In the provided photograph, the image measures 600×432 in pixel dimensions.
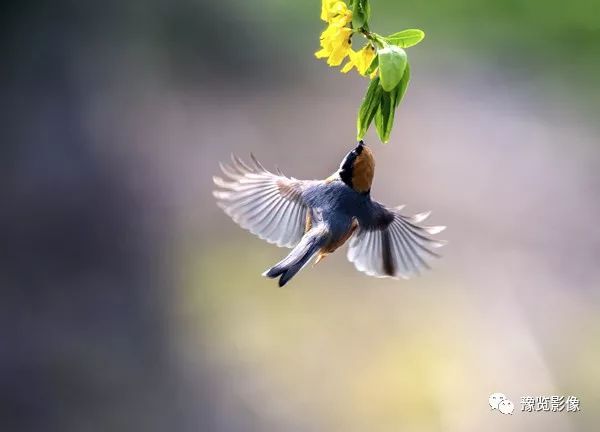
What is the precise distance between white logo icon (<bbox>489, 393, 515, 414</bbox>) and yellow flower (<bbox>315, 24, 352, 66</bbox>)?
1.78 metres

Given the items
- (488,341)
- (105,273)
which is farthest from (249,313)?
(488,341)

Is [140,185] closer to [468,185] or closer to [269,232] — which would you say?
[468,185]

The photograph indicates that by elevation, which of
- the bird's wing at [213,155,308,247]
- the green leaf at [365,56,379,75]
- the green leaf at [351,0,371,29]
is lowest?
the bird's wing at [213,155,308,247]

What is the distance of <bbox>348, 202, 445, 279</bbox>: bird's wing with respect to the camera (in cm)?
112

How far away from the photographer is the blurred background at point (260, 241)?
2.52 m

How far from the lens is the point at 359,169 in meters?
0.99

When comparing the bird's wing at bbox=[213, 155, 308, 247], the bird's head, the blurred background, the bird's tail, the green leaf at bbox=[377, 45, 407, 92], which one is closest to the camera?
the green leaf at bbox=[377, 45, 407, 92]

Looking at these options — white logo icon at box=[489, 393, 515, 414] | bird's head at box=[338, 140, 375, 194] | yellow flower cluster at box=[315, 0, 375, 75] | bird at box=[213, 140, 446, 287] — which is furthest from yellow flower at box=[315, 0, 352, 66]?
white logo icon at box=[489, 393, 515, 414]

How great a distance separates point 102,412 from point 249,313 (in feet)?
1.97

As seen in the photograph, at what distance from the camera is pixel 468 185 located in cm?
308

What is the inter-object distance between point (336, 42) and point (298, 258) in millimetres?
294

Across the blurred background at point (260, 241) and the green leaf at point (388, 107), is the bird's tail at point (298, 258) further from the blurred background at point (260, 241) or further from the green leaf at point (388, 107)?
the blurred background at point (260, 241)

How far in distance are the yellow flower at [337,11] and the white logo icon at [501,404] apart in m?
1.80

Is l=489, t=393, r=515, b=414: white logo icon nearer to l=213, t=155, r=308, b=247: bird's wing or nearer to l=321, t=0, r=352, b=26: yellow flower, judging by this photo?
l=213, t=155, r=308, b=247: bird's wing
